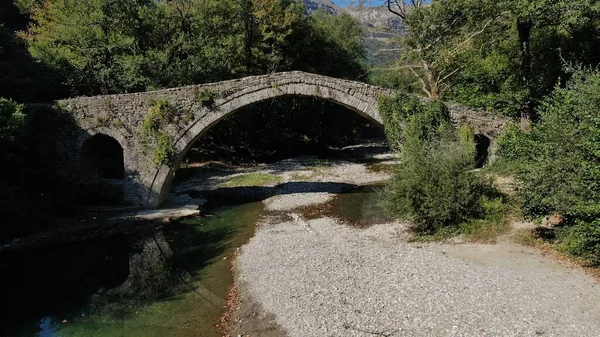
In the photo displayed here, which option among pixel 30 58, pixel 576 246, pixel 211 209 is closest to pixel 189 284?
pixel 211 209

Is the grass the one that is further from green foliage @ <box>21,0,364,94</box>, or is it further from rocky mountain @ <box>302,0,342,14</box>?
rocky mountain @ <box>302,0,342,14</box>

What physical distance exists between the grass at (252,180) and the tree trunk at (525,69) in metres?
12.0

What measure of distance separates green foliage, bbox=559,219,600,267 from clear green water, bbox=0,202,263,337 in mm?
7836

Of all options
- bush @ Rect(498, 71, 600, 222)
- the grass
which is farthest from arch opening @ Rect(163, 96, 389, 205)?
bush @ Rect(498, 71, 600, 222)

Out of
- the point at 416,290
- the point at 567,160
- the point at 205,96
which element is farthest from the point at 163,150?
the point at 567,160

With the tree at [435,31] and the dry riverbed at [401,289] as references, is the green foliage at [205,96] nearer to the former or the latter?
the dry riverbed at [401,289]

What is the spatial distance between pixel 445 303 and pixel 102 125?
14.9 meters

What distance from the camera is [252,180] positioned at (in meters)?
23.7

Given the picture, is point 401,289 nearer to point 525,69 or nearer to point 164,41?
point 525,69

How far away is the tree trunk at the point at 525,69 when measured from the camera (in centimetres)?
1664

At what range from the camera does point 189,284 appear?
36.3 feet

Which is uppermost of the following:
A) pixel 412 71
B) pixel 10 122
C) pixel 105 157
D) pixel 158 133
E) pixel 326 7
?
pixel 326 7

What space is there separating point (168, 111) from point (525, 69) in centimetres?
1460

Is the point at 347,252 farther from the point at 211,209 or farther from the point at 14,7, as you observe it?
the point at 14,7
